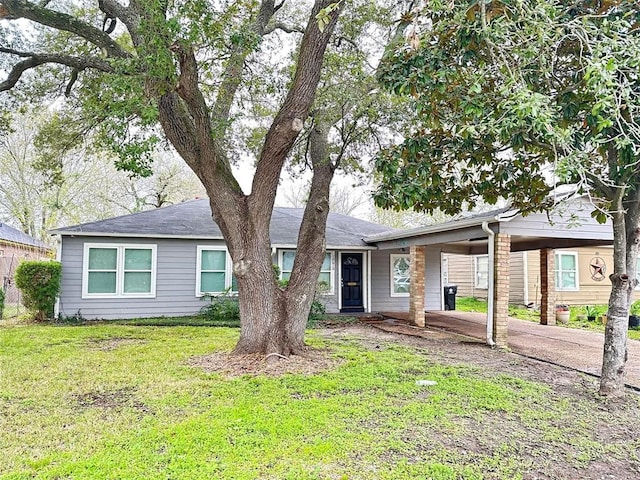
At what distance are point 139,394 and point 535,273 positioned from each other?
15.2 m


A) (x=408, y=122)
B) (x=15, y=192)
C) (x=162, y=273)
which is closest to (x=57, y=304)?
(x=162, y=273)

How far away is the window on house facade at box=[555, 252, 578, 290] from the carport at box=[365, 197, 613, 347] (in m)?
5.33

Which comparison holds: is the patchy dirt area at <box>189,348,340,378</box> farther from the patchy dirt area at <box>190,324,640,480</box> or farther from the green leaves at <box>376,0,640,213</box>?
the green leaves at <box>376,0,640,213</box>

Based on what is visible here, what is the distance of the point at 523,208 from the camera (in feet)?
23.4

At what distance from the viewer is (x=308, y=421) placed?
13.9 feet

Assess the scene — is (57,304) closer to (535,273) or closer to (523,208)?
(523,208)

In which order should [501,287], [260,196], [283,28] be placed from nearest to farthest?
[260,196] < [501,287] < [283,28]

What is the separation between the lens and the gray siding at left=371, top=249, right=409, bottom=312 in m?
14.4

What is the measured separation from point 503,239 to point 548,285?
4893 millimetres

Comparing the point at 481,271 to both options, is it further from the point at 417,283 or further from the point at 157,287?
the point at 157,287

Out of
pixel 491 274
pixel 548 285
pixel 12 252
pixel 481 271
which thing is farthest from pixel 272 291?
pixel 12 252

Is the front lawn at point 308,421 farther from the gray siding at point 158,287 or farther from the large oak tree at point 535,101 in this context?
the gray siding at point 158,287

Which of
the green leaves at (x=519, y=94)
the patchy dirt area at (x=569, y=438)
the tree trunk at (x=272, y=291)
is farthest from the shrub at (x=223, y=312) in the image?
the patchy dirt area at (x=569, y=438)

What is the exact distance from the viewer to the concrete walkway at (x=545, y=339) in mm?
7086
